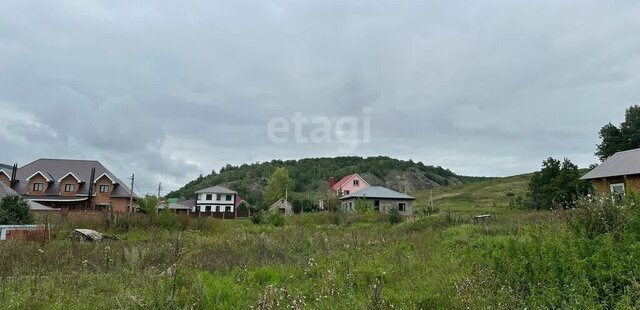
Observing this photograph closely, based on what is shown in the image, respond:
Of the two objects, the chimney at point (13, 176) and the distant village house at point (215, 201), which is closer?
the chimney at point (13, 176)

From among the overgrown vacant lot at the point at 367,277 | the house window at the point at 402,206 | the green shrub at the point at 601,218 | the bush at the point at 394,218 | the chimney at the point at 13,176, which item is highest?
the chimney at the point at 13,176

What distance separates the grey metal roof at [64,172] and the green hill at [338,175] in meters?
55.8

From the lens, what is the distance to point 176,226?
63.1 feet

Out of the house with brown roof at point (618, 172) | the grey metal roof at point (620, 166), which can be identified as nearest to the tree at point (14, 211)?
the house with brown roof at point (618, 172)

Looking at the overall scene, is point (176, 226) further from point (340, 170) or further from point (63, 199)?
point (340, 170)

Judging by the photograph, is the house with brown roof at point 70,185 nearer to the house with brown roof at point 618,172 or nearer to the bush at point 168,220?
the bush at point 168,220

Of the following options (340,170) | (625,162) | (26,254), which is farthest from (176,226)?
(340,170)

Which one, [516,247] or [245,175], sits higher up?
[245,175]

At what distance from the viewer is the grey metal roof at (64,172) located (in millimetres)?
42906

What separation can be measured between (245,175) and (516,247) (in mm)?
118678

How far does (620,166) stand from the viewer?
2439 cm

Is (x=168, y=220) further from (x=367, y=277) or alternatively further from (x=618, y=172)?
(x=618, y=172)

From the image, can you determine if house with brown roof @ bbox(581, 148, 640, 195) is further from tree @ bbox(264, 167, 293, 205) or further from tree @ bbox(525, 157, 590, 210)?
tree @ bbox(264, 167, 293, 205)

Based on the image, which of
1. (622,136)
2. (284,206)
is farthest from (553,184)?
(284,206)
